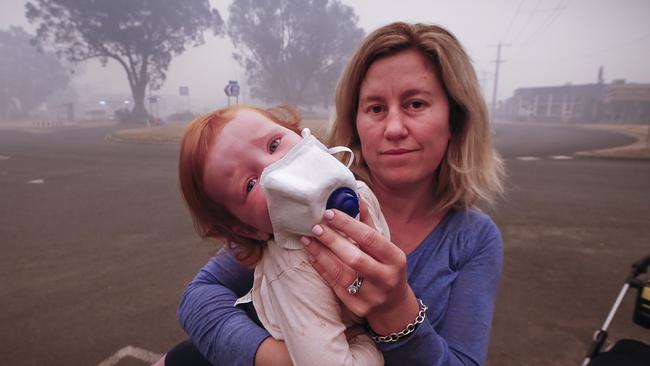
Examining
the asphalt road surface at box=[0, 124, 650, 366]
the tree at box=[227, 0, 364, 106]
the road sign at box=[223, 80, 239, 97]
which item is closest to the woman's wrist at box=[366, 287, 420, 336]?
the asphalt road surface at box=[0, 124, 650, 366]

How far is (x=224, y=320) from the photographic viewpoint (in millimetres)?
1214

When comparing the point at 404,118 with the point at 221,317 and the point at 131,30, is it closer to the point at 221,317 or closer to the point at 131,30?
the point at 221,317

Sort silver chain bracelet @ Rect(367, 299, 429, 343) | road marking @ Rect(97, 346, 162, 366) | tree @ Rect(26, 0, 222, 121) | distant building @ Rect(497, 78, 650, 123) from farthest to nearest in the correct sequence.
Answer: distant building @ Rect(497, 78, 650, 123), tree @ Rect(26, 0, 222, 121), road marking @ Rect(97, 346, 162, 366), silver chain bracelet @ Rect(367, 299, 429, 343)

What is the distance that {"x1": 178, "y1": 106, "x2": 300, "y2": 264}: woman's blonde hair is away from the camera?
1231 mm

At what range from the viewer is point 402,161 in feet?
4.29

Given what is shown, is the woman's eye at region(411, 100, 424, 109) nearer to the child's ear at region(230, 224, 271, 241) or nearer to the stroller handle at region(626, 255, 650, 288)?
the child's ear at region(230, 224, 271, 241)

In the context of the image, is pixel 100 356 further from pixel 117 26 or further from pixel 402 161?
pixel 117 26

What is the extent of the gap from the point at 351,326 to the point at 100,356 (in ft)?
8.61

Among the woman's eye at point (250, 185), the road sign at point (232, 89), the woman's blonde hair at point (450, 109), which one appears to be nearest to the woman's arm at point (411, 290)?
the woman's blonde hair at point (450, 109)

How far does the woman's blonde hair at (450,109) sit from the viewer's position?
131cm

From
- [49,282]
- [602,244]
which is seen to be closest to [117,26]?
[49,282]

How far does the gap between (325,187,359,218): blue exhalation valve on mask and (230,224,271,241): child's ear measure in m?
0.31

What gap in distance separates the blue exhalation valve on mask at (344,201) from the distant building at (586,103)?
55597mm

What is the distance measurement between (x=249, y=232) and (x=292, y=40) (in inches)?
2091
